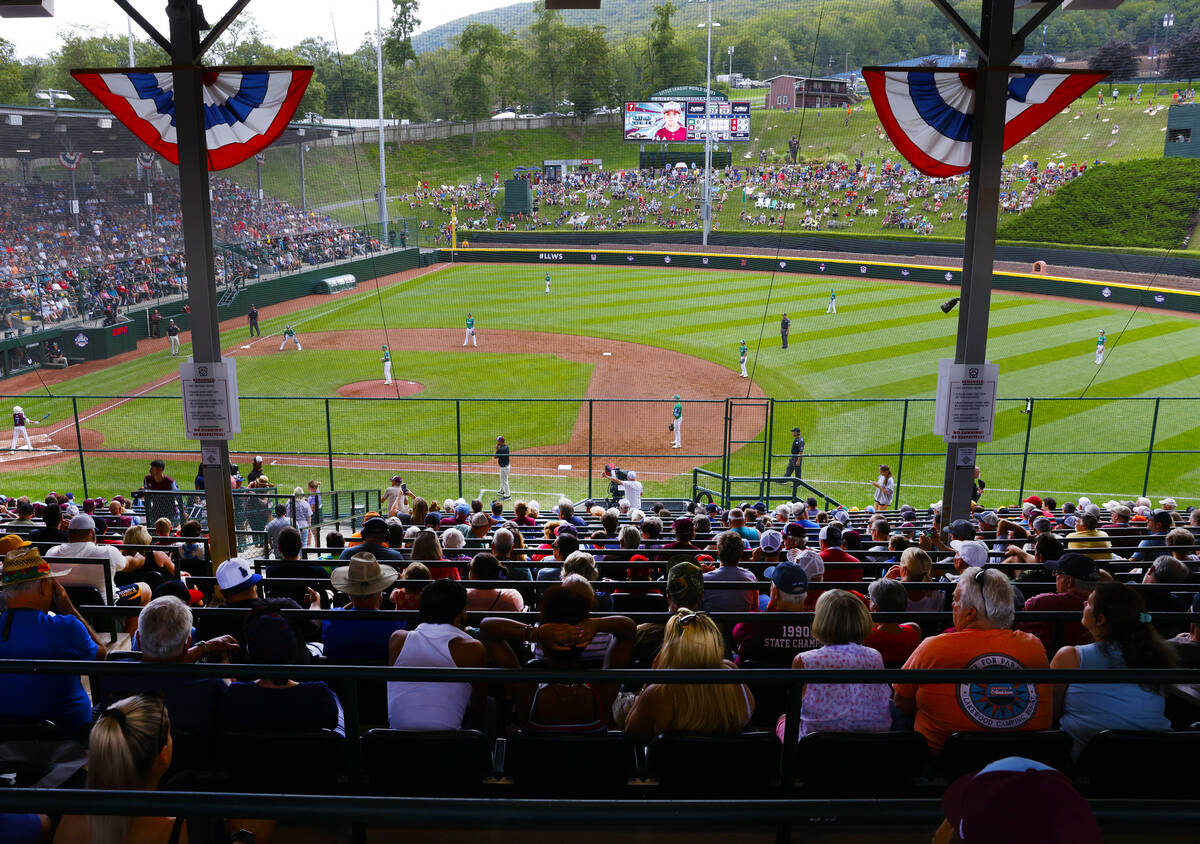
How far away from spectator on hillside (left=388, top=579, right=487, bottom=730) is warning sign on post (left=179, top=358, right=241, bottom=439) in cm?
427

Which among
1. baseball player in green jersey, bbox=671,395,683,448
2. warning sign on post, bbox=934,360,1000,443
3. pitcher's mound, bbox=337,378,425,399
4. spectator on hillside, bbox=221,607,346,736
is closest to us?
spectator on hillside, bbox=221,607,346,736

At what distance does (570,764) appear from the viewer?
3.35 metres

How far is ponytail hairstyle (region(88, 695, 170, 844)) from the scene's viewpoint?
2.76m

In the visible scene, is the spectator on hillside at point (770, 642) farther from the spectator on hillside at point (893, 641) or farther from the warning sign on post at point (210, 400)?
the warning sign on post at point (210, 400)

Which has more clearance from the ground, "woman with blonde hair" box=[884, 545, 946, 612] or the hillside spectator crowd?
the hillside spectator crowd

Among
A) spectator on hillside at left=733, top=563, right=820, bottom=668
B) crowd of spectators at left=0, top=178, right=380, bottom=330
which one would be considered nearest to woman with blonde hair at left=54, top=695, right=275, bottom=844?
spectator on hillside at left=733, top=563, right=820, bottom=668

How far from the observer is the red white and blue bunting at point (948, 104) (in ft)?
25.6

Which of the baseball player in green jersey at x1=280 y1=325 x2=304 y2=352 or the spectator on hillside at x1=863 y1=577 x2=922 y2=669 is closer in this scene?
the spectator on hillside at x1=863 y1=577 x2=922 y2=669

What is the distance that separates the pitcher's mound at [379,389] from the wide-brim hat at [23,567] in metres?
23.3

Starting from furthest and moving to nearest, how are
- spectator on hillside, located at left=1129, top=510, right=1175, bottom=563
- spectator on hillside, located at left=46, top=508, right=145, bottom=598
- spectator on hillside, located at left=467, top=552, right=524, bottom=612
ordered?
spectator on hillside, located at left=1129, top=510, right=1175, bottom=563 → spectator on hillside, located at left=46, top=508, right=145, bottom=598 → spectator on hillside, located at left=467, top=552, right=524, bottom=612

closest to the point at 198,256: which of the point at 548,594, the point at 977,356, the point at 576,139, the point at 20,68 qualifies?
the point at 548,594

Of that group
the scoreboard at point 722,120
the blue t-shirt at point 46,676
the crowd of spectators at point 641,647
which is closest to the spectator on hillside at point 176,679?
the crowd of spectators at point 641,647

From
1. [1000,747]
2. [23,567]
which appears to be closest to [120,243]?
[23,567]

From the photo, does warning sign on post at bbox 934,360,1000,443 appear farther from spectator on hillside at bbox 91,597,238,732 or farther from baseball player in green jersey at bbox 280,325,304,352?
baseball player in green jersey at bbox 280,325,304,352
